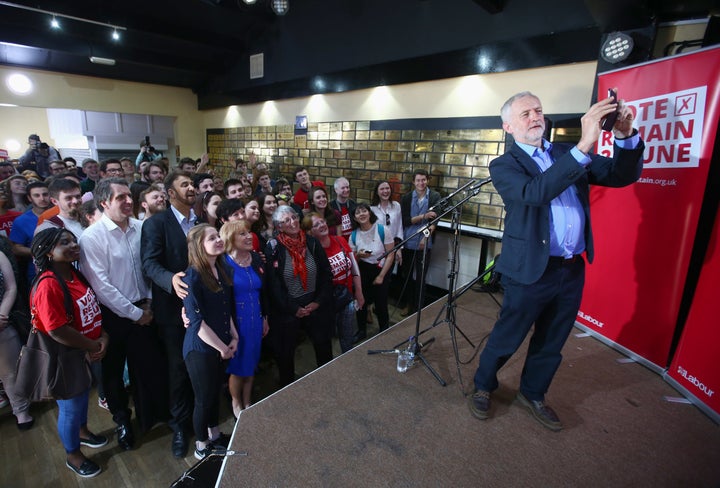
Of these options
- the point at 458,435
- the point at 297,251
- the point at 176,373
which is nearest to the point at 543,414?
the point at 458,435

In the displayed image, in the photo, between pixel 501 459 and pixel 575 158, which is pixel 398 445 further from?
pixel 575 158

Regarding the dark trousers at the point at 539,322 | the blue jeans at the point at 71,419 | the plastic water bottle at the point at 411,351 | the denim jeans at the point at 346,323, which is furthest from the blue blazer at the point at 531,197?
the blue jeans at the point at 71,419

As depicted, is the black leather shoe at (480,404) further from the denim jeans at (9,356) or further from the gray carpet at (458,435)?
the denim jeans at (9,356)

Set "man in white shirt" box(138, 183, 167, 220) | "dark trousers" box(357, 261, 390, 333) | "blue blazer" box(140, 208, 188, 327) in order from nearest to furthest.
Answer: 1. "blue blazer" box(140, 208, 188, 327)
2. "man in white shirt" box(138, 183, 167, 220)
3. "dark trousers" box(357, 261, 390, 333)

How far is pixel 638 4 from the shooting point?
255 cm

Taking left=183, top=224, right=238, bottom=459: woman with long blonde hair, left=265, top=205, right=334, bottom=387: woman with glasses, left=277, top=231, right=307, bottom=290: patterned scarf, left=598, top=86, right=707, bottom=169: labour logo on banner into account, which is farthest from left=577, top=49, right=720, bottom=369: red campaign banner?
left=183, top=224, right=238, bottom=459: woman with long blonde hair

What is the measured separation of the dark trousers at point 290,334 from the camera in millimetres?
2484

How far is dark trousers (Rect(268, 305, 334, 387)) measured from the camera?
8.15 feet

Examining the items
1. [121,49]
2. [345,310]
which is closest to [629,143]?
[345,310]

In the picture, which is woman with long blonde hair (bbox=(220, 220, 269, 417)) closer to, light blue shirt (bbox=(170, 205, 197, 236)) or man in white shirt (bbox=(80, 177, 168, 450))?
light blue shirt (bbox=(170, 205, 197, 236))

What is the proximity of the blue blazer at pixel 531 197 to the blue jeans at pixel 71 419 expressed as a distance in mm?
2469

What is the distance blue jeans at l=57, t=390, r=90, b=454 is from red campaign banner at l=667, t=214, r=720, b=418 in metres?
3.61

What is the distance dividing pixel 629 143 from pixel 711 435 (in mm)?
1684

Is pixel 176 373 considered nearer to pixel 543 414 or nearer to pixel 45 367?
pixel 45 367
